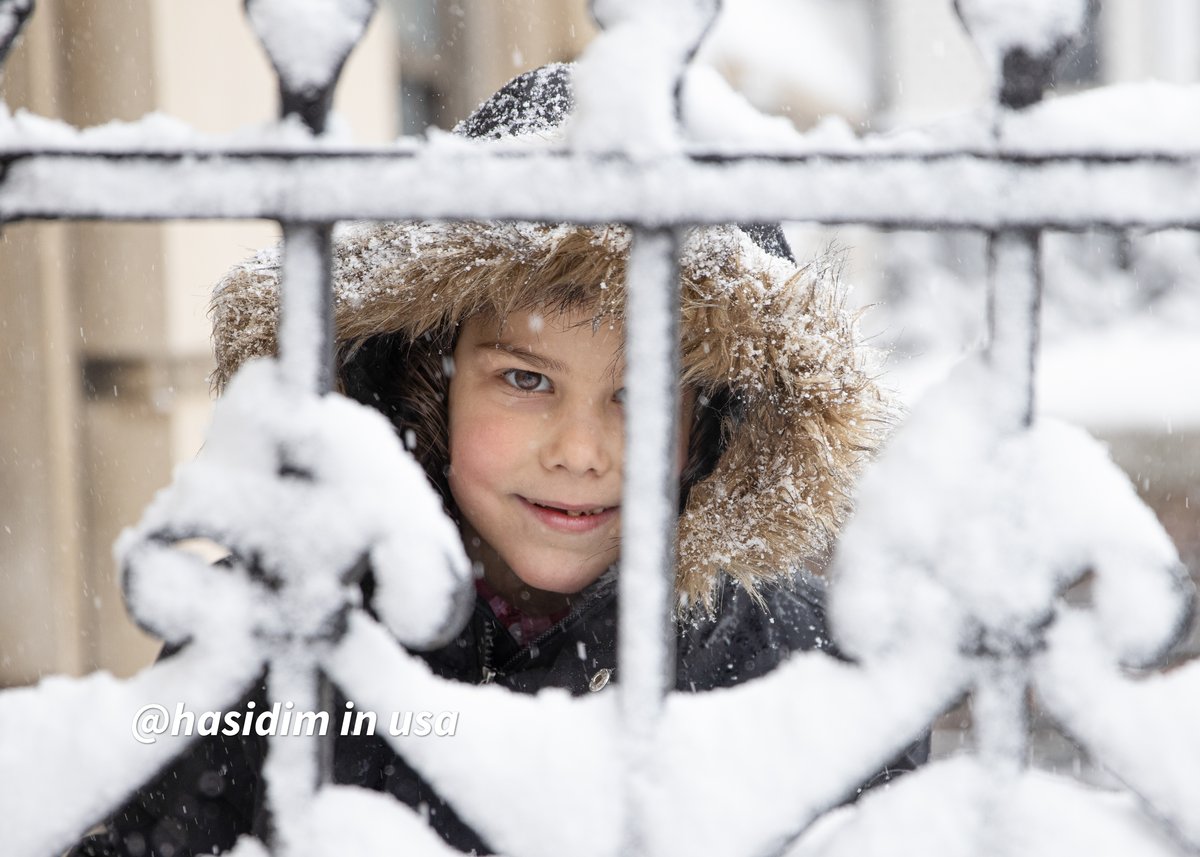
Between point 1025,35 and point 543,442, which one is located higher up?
point 1025,35

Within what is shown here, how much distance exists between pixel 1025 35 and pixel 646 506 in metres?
0.30

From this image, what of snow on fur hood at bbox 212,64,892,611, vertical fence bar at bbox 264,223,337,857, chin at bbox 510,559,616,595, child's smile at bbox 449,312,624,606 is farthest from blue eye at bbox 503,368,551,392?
vertical fence bar at bbox 264,223,337,857

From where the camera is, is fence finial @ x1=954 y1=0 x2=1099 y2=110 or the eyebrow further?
the eyebrow

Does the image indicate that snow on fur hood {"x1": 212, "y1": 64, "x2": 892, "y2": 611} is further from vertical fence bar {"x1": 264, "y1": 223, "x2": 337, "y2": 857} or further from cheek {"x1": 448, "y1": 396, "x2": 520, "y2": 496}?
vertical fence bar {"x1": 264, "y1": 223, "x2": 337, "y2": 857}

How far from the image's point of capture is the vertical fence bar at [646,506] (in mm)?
584

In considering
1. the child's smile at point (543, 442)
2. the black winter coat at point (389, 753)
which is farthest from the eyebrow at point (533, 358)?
the black winter coat at point (389, 753)

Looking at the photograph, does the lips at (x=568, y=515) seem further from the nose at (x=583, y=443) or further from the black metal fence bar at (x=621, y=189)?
the black metal fence bar at (x=621, y=189)

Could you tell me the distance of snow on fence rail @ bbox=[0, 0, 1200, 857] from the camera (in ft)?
1.83

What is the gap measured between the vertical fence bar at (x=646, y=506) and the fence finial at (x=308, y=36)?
0.18 metres

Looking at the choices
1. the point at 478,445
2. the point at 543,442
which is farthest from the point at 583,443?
the point at 478,445

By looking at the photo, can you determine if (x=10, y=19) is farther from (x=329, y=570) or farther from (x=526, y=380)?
(x=526, y=380)

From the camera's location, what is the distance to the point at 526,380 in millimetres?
1604

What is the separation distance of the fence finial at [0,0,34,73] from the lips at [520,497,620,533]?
1.03 m

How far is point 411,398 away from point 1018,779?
4.35ft
